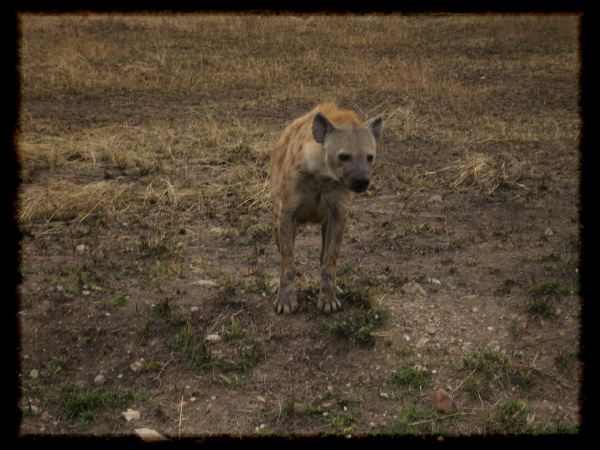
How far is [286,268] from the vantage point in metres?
3.80

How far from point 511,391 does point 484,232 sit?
6.09 feet

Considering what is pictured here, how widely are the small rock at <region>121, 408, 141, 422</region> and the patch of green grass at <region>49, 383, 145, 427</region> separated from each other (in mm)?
34

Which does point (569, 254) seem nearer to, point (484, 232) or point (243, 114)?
point (484, 232)

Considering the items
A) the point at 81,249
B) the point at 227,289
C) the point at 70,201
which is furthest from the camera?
the point at 70,201

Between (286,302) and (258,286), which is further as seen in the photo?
(258,286)

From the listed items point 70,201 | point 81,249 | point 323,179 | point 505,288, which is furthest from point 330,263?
point 70,201

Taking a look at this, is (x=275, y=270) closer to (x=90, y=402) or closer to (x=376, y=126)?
(x=376, y=126)

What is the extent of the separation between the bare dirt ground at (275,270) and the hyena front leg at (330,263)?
0.26ft

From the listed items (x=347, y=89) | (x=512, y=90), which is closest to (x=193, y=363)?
(x=347, y=89)

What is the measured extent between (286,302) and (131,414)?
3.50 feet

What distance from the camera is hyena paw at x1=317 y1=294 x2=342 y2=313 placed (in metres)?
3.85

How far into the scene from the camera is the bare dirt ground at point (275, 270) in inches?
127

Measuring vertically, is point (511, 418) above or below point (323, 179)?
below

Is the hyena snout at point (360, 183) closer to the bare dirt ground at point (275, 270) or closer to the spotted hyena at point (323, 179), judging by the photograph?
the spotted hyena at point (323, 179)
